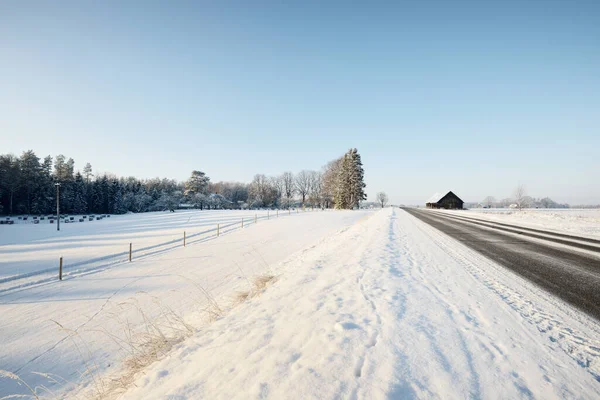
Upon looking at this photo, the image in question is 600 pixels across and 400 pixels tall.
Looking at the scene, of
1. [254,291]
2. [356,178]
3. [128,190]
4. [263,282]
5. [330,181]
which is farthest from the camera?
[128,190]

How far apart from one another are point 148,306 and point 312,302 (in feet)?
19.6

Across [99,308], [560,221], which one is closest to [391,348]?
[99,308]

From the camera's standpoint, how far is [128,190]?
81.2 metres

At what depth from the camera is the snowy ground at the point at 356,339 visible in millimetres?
2557

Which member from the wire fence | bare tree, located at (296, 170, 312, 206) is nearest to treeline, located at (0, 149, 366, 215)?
bare tree, located at (296, 170, 312, 206)

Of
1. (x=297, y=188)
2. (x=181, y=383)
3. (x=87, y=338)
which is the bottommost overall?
(x=87, y=338)

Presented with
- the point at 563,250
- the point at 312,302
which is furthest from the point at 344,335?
the point at 563,250

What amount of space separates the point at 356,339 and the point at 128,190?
3813 inches

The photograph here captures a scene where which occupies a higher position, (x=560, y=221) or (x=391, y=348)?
(x=391, y=348)

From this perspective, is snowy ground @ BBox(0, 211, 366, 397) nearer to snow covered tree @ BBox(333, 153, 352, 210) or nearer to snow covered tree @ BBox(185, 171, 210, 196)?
snow covered tree @ BBox(333, 153, 352, 210)

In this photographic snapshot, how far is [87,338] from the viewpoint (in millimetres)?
6125

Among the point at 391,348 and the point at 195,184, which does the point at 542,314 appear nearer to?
the point at 391,348

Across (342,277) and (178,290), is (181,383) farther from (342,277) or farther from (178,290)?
(178,290)

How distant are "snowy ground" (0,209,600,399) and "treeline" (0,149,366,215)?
190ft
